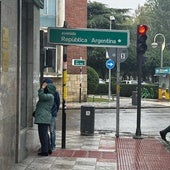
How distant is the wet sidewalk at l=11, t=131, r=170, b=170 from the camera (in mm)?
9383

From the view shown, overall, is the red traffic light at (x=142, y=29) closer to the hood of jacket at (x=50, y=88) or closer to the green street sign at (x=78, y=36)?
the green street sign at (x=78, y=36)

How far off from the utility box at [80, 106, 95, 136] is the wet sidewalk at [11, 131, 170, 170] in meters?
0.51

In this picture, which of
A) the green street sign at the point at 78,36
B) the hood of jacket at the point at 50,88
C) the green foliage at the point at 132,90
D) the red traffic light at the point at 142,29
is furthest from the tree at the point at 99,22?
the hood of jacket at the point at 50,88

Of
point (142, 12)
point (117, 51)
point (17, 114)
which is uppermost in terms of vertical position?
point (142, 12)

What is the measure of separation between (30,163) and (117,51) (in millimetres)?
6509

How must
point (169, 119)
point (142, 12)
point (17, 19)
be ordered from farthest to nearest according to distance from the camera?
point (142, 12), point (169, 119), point (17, 19)

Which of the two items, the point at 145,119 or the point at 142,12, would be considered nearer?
the point at 145,119

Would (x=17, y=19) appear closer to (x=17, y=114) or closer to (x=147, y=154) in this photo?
(x=17, y=114)

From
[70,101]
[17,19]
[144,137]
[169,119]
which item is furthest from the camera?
[70,101]

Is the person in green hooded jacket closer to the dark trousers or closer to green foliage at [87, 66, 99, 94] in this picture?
the dark trousers

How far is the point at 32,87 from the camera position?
10492mm

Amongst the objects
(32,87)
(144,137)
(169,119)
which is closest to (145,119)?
(169,119)

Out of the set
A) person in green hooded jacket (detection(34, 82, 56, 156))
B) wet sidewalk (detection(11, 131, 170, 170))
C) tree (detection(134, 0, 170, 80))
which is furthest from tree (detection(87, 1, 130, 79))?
person in green hooded jacket (detection(34, 82, 56, 156))

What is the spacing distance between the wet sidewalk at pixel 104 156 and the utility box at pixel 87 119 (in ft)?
1.67
